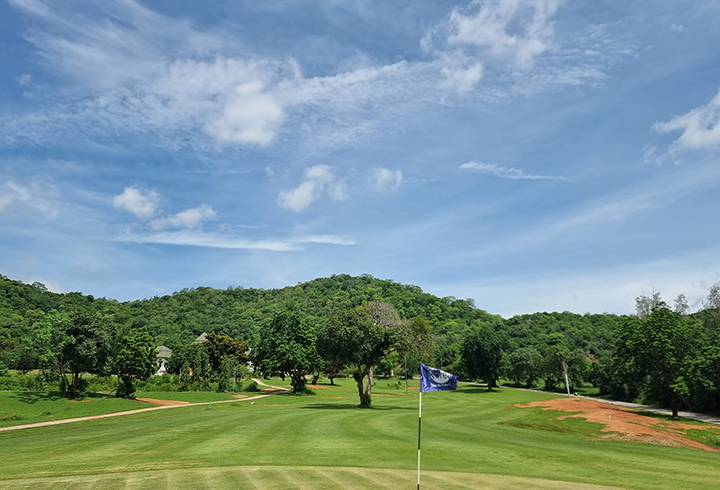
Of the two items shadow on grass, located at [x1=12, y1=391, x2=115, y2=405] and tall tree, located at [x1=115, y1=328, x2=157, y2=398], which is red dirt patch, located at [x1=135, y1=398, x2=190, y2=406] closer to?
tall tree, located at [x1=115, y1=328, x2=157, y2=398]

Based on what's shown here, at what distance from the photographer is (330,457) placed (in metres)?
20.3

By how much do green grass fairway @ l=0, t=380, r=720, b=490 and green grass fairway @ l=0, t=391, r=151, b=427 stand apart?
675 cm

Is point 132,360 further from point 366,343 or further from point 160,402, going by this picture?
point 366,343

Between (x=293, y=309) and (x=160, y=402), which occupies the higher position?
(x=293, y=309)

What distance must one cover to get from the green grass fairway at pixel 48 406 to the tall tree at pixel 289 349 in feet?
74.5

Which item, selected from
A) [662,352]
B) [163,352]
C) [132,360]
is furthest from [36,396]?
[163,352]

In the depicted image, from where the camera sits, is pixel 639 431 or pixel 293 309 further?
pixel 293 309

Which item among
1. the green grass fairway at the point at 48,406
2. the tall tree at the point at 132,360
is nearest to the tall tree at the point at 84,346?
the tall tree at the point at 132,360

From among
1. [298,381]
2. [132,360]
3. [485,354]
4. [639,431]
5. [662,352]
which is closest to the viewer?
[639,431]

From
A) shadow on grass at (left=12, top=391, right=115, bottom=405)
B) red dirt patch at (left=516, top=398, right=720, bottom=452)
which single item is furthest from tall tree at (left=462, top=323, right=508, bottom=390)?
shadow on grass at (left=12, top=391, right=115, bottom=405)

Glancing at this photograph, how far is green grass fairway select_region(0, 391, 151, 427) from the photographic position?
37531mm

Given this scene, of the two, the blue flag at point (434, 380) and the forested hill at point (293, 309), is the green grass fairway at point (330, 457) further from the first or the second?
the forested hill at point (293, 309)

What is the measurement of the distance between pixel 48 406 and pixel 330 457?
3835 centimetres

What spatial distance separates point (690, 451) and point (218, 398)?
53.7 meters
